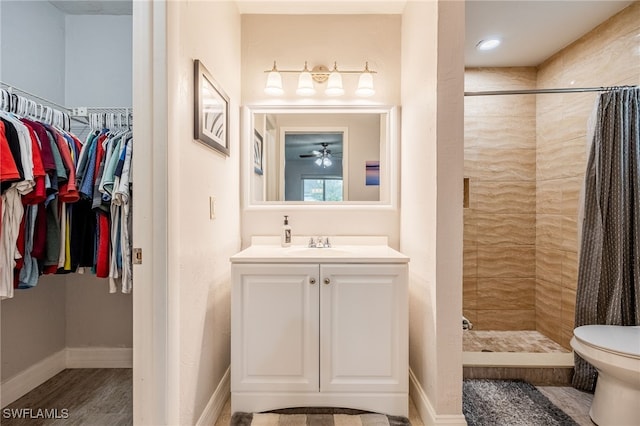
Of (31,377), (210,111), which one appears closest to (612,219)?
(210,111)

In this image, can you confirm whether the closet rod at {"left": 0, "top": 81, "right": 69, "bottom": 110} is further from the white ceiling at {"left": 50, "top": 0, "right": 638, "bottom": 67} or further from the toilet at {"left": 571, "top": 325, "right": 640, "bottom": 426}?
the toilet at {"left": 571, "top": 325, "right": 640, "bottom": 426}

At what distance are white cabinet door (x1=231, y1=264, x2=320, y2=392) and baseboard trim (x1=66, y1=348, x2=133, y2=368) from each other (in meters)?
1.04

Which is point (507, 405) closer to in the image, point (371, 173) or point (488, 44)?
point (371, 173)

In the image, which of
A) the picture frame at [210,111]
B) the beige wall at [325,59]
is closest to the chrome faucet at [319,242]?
the beige wall at [325,59]

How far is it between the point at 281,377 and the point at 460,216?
1214 millimetres

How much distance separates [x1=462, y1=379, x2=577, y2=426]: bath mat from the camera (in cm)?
169

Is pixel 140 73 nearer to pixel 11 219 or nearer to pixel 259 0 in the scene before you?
pixel 11 219

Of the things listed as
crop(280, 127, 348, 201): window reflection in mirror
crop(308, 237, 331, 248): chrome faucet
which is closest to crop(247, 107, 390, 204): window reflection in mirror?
crop(280, 127, 348, 201): window reflection in mirror

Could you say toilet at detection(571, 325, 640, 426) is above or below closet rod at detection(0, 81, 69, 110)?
below

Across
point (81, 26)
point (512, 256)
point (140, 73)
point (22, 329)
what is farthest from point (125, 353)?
point (512, 256)

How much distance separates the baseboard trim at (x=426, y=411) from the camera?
1.56m

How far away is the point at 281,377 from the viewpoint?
1712 mm

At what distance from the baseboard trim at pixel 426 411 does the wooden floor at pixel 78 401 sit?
4.97 feet

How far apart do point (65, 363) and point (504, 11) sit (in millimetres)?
3669
